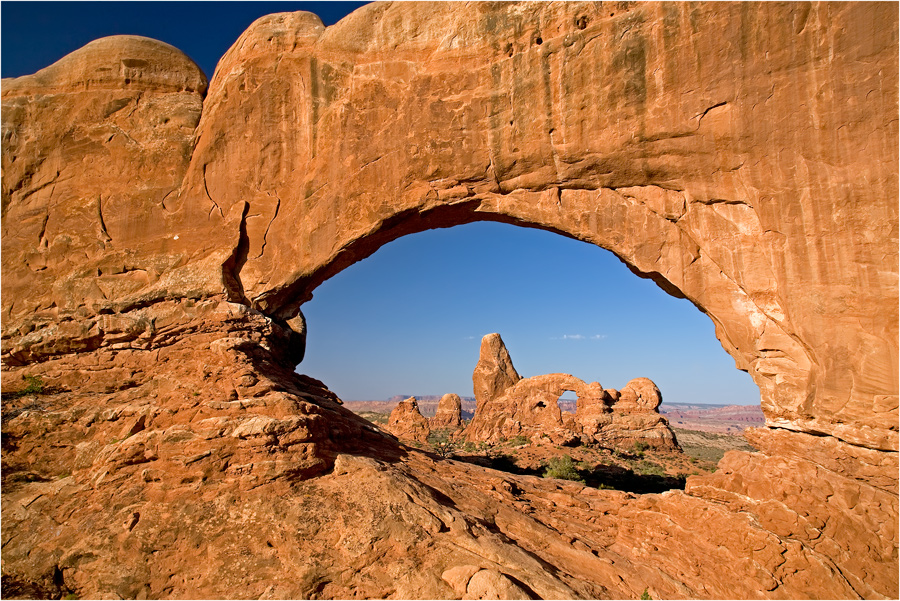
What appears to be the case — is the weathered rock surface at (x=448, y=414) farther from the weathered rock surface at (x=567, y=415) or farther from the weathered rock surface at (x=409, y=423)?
the weathered rock surface at (x=409, y=423)

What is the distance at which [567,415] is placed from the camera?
37.1 metres

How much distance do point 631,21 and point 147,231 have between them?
1133 centimetres

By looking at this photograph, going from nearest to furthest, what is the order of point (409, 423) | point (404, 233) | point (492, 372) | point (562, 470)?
point (404, 233) → point (562, 470) → point (409, 423) → point (492, 372)

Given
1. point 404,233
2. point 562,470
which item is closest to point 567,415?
point 562,470

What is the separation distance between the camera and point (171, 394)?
9.37 m

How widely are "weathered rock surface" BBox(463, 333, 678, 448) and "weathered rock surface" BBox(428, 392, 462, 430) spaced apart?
710 cm

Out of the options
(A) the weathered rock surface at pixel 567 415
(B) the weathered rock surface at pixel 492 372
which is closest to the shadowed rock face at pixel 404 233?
(A) the weathered rock surface at pixel 567 415

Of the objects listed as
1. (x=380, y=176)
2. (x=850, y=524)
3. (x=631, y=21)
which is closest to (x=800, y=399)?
(x=850, y=524)

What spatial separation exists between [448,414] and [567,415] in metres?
15.2

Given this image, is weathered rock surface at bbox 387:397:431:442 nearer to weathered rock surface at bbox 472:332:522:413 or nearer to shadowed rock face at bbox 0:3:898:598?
weathered rock surface at bbox 472:332:522:413

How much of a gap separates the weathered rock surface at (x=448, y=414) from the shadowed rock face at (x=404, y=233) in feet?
123

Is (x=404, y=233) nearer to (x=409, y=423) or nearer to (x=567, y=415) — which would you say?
(x=409, y=423)

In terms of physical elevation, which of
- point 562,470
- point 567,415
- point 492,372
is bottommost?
point 562,470

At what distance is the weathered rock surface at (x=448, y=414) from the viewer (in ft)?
160
